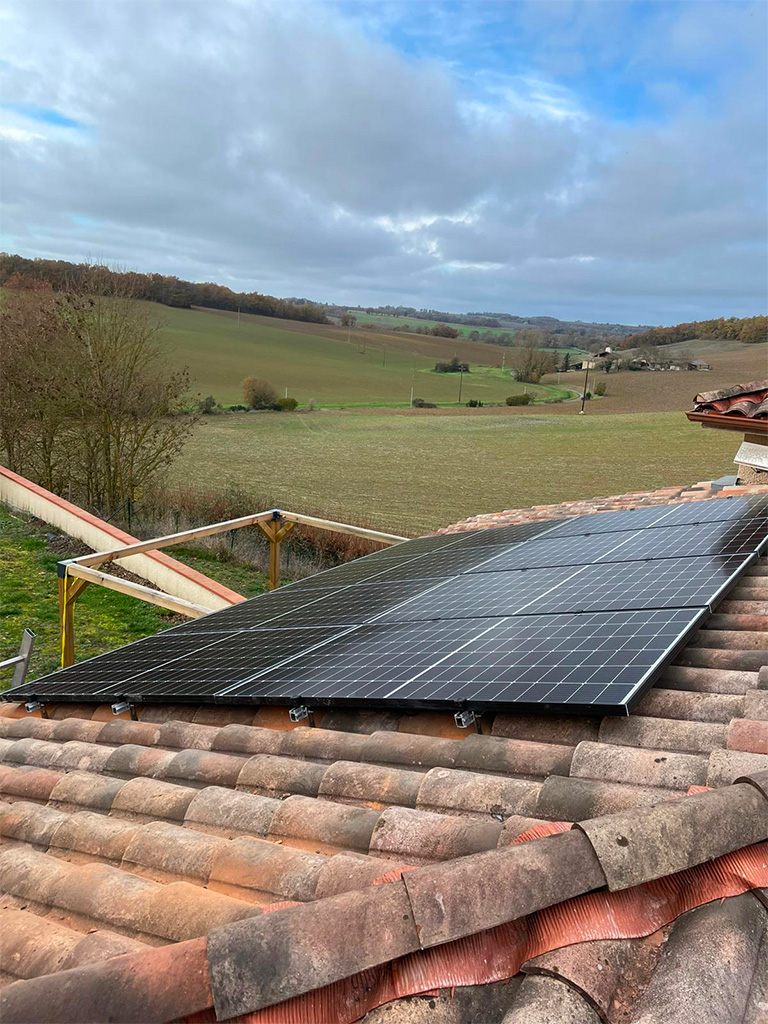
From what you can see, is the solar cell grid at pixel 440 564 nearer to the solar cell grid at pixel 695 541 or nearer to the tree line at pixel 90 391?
the solar cell grid at pixel 695 541

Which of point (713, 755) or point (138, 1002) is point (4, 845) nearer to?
point (138, 1002)

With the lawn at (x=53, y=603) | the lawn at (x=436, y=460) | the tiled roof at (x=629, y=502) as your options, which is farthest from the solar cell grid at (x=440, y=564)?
the lawn at (x=436, y=460)

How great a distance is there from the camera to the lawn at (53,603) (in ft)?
48.1

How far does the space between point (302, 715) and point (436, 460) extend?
165 feet

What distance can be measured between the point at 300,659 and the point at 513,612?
1779 mm

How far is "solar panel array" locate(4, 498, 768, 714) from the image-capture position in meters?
4.53

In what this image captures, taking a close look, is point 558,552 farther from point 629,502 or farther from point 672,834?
point 672,834

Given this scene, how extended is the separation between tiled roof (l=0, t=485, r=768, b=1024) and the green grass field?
250 feet

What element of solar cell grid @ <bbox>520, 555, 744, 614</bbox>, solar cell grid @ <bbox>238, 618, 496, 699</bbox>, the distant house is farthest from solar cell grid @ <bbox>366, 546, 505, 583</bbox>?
the distant house

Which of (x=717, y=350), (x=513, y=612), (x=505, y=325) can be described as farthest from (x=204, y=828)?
(x=505, y=325)

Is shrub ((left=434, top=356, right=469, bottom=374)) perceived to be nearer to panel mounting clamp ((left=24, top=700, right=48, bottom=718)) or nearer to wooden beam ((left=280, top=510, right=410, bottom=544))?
wooden beam ((left=280, top=510, right=410, bottom=544))

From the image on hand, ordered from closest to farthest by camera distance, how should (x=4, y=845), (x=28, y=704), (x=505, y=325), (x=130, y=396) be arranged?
(x=4, y=845), (x=28, y=704), (x=130, y=396), (x=505, y=325)

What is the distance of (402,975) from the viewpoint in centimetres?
215

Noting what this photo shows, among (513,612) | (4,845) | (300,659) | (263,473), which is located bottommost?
(263,473)
